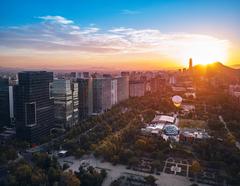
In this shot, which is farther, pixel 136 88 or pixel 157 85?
pixel 157 85

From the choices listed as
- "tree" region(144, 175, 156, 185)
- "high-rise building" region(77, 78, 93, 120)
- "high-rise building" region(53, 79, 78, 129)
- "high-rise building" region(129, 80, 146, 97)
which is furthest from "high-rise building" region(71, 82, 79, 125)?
"high-rise building" region(129, 80, 146, 97)

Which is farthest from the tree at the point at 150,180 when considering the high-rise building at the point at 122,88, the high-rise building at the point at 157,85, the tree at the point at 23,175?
the high-rise building at the point at 157,85

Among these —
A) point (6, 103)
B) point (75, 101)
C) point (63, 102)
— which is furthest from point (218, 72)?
point (6, 103)

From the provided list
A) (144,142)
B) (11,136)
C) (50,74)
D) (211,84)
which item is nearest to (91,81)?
(50,74)

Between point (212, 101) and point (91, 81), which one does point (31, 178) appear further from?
point (212, 101)

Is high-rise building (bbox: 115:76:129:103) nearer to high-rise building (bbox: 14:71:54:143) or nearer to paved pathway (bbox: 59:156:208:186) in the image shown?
high-rise building (bbox: 14:71:54:143)

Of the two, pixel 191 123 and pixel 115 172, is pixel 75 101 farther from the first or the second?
pixel 191 123
